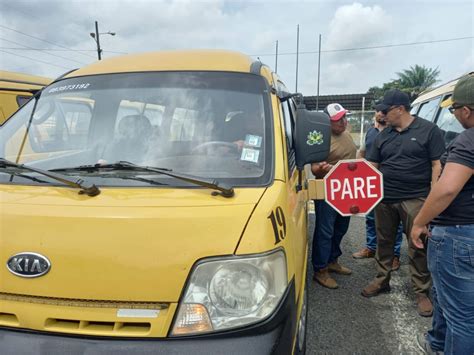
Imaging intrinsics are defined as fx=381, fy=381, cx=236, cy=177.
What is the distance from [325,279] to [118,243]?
307 centimetres

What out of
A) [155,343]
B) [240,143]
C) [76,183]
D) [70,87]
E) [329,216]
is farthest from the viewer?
[329,216]

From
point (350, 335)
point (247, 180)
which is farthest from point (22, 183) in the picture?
point (350, 335)

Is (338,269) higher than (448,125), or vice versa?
(448,125)

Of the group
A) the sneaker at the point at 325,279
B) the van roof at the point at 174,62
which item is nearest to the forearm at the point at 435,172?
the sneaker at the point at 325,279

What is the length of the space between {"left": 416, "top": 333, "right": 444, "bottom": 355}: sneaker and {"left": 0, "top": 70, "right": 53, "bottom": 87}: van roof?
6.06m

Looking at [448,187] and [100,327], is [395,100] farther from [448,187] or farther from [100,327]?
[100,327]

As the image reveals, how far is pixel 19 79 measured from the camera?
6.05m

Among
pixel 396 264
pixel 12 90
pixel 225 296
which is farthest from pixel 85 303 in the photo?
pixel 12 90

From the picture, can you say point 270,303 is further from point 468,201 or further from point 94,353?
point 468,201

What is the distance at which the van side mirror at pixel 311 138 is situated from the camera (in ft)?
7.30

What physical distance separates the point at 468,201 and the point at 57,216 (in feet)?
7.26

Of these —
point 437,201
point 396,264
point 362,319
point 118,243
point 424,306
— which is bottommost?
point 362,319

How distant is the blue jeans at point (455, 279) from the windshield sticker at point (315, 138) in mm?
966

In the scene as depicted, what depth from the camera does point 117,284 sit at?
147 centimetres
